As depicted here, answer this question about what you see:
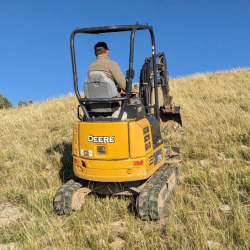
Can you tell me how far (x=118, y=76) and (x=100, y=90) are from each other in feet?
1.36

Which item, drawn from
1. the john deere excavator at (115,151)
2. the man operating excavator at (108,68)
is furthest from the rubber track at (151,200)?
the man operating excavator at (108,68)

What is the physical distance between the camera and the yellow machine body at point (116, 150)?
15.2 feet

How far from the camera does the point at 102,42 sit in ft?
17.1

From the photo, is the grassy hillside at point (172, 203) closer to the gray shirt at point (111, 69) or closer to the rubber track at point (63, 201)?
the rubber track at point (63, 201)

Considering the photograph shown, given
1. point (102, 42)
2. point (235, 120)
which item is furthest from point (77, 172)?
point (235, 120)

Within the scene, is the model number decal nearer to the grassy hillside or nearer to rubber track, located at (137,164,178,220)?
rubber track, located at (137,164,178,220)

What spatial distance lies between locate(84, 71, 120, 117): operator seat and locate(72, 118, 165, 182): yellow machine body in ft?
1.08

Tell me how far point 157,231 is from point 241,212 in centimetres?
118

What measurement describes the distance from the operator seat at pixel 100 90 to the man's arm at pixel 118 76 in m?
0.15

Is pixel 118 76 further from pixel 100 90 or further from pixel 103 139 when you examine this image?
pixel 103 139

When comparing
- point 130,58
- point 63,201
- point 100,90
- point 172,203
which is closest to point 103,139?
point 100,90

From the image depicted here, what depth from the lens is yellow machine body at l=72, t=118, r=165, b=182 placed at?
4.63 metres

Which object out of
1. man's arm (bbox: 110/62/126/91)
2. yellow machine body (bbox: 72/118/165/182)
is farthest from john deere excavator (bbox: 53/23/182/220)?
man's arm (bbox: 110/62/126/91)

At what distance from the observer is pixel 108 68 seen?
5.02 meters
